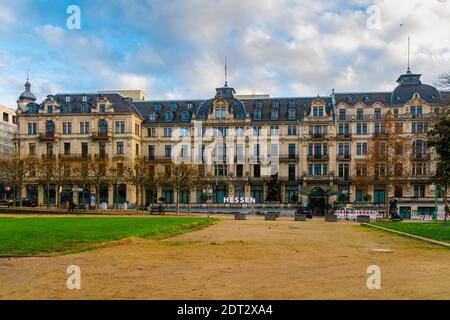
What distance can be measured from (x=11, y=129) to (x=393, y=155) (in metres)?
98.3

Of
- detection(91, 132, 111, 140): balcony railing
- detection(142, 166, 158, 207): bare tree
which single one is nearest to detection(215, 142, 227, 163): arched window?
detection(142, 166, 158, 207): bare tree

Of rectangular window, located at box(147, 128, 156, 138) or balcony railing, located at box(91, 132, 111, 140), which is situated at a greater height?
rectangular window, located at box(147, 128, 156, 138)

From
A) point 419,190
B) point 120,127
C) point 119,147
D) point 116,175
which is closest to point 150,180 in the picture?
point 116,175

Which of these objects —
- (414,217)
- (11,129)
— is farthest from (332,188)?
(11,129)

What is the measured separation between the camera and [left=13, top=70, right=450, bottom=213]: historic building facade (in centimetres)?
8262

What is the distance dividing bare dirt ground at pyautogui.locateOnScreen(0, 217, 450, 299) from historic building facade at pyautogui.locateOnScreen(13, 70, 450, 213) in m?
61.5

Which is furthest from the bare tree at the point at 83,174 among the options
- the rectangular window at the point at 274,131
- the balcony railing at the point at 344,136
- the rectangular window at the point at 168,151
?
the balcony railing at the point at 344,136

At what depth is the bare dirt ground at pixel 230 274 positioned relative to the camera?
11.4 metres

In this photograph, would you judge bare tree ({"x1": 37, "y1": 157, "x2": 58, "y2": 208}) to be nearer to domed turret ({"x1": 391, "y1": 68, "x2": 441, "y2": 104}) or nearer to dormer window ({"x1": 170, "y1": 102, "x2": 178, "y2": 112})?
dormer window ({"x1": 170, "y1": 102, "x2": 178, "y2": 112})

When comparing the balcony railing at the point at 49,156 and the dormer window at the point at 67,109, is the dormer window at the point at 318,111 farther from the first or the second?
the balcony railing at the point at 49,156

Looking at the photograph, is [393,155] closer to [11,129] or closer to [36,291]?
[36,291]

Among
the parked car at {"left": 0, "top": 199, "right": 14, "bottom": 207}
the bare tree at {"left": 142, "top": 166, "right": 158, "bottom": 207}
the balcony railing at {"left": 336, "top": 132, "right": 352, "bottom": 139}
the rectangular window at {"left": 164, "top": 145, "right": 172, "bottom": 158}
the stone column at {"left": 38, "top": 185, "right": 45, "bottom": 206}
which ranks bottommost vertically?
the parked car at {"left": 0, "top": 199, "right": 14, "bottom": 207}

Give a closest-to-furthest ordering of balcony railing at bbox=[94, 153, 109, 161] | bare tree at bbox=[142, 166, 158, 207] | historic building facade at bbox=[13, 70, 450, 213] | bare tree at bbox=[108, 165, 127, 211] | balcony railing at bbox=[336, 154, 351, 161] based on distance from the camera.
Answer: bare tree at bbox=[108, 165, 127, 211] → bare tree at bbox=[142, 166, 158, 207] → historic building facade at bbox=[13, 70, 450, 213] → balcony railing at bbox=[336, 154, 351, 161] → balcony railing at bbox=[94, 153, 109, 161]

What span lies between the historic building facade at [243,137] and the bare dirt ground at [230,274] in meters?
61.5
